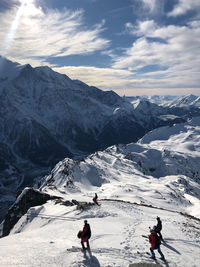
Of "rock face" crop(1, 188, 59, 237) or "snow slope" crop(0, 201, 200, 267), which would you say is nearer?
"snow slope" crop(0, 201, 200, 267)

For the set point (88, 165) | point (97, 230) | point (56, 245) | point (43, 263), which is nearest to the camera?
point (43, 263)

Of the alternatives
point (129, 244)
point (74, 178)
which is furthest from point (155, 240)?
point (74, 178)

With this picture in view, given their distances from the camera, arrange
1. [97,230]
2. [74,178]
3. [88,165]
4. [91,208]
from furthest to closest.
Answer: [88,165], [74,178], [91,208], [97,230]

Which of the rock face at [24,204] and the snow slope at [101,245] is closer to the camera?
the snow slope at [101,245]

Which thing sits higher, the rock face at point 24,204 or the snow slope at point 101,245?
the snow slope at point 101,245

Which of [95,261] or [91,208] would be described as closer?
[95,261]

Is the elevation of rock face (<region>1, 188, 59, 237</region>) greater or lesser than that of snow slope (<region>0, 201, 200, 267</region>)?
lesser

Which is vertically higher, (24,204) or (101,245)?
(101,245)

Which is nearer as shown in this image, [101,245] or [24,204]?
[101,245]

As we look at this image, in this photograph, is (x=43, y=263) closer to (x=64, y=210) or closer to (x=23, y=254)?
(x=23, y=254)

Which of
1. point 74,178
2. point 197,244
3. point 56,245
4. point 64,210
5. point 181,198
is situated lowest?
point 181,198

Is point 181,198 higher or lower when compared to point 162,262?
lower
